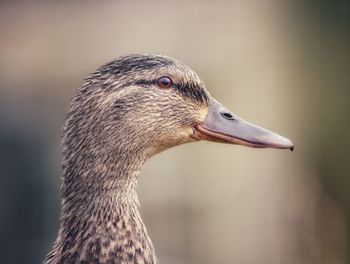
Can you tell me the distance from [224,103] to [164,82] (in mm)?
4564

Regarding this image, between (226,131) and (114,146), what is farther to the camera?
(226,131)

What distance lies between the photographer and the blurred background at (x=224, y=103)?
8.91 meters

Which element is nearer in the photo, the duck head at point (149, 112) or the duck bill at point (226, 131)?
the duck head at point (149, 112)

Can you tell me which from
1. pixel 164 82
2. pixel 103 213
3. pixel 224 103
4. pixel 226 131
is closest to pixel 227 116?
pixel 226 131

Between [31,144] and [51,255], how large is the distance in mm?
4448

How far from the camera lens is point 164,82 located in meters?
4.62

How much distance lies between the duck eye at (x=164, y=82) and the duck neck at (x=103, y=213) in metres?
0.26

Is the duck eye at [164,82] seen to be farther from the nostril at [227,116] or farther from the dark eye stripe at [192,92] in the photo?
the nostril at [227,116]

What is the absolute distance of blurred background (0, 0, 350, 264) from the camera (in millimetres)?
8906

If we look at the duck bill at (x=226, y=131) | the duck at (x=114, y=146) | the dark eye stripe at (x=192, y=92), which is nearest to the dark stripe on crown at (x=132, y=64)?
the duck at (x=114, y=146)

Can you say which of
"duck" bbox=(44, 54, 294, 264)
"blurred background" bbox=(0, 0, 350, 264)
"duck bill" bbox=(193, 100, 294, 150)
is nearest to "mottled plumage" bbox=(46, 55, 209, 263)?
"duck" bbox=(44, 54, 294, 264)

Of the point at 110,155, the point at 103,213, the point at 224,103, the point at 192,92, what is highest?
the point at 224,103

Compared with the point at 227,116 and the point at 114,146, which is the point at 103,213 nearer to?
the point at 114,146

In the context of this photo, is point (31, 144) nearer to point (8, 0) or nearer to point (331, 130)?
point (8, 0)
